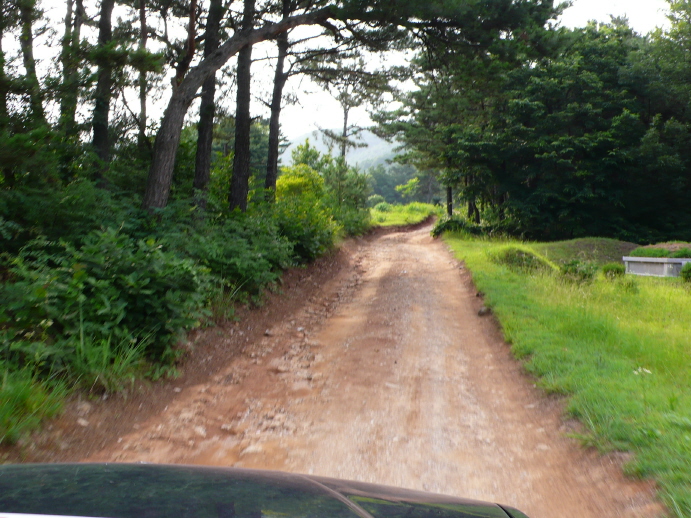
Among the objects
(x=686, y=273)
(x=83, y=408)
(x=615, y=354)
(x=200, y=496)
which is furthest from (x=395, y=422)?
(x=686, y=273)

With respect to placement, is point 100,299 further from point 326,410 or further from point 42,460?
point 326,410

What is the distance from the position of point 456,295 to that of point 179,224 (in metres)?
5.83

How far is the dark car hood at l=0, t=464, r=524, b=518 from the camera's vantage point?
5.27 feet

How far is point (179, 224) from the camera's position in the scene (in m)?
9.80

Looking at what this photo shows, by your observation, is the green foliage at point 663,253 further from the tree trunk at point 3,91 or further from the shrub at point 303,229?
the tree trunk at point 3,91

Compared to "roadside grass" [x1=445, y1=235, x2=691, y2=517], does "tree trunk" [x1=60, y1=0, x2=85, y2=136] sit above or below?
above

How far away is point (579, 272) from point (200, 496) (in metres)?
12.0

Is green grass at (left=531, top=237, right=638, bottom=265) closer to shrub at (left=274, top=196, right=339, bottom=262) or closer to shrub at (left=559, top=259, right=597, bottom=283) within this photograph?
shrub at (left=559, top=259, right=597, bottom=283)

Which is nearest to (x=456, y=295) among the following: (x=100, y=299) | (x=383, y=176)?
(x=100, y=299)

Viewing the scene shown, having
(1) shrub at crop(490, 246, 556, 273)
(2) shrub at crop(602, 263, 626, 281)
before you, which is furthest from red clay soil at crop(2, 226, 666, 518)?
(2) shrub at crop(602, 263, 626, 281)

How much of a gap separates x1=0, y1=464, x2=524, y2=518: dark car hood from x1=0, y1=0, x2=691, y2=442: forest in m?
2.85

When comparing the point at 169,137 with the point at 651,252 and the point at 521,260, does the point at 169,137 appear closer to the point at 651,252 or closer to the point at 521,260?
the point at 521,260


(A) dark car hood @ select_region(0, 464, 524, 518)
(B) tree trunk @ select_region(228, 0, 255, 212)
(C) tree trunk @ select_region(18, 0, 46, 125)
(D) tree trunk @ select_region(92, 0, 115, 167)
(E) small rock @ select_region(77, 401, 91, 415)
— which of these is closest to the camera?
(A) dark car hood @ select_region(0, 464, 524, 518)

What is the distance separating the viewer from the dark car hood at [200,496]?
161cm
